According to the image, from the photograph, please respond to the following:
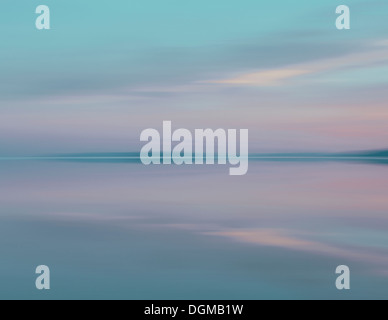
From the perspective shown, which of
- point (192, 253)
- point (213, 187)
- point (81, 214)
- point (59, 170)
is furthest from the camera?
point (59, 170)

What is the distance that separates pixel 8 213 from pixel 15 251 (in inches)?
72.1

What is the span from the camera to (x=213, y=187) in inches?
440

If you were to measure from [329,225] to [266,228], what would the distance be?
1.97 ft

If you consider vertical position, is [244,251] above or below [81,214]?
below

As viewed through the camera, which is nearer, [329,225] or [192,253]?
[192,253]

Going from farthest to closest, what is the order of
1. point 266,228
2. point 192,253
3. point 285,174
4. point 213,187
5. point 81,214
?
point 285,174 → point 213,187 → point 81,214 → point 266,228 → point 192,253

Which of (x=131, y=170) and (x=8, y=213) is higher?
(x=131, y=170)

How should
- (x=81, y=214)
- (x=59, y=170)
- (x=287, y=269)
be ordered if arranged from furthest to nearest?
(x=59, y=170) < (x=81, y=214) < (x=287, y=269)

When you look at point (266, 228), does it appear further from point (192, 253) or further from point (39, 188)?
point (39, 188)

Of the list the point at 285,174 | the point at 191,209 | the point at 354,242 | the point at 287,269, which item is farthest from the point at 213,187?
the point at 287,269

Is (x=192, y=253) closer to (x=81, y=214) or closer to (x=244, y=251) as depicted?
(x=244, y=251)

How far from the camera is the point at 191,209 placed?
30.6 feet

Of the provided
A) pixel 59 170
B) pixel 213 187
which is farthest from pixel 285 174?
pixel 59 170

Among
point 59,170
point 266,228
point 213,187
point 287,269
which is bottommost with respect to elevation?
point 287,269
